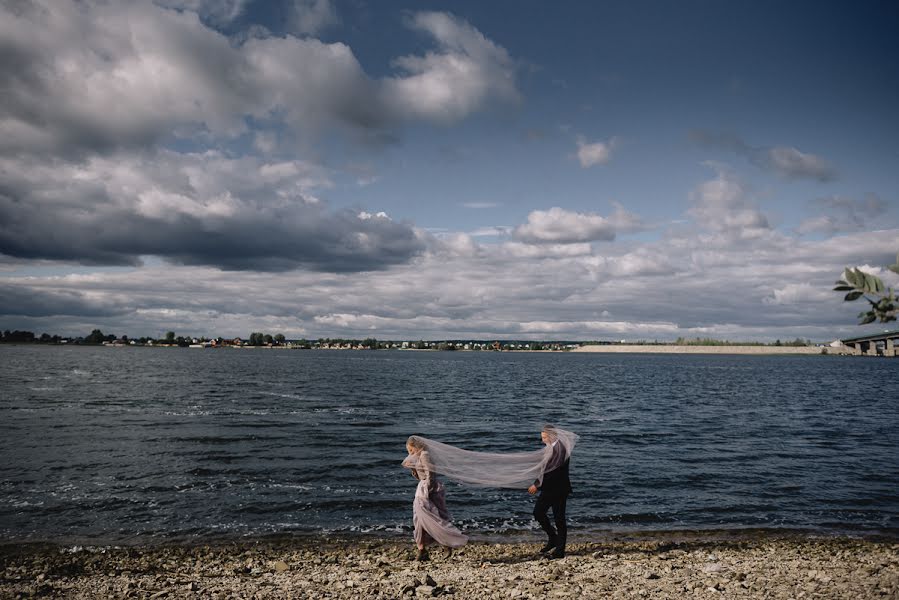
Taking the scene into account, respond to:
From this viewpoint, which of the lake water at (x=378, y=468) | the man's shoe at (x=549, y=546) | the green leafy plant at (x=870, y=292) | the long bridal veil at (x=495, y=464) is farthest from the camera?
the lake water at (x=378, y=468)

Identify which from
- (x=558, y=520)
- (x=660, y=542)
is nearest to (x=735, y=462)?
(x=660, y=542)

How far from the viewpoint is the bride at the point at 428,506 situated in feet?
42.2

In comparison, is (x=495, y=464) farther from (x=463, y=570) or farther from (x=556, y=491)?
(x=463, y=570)

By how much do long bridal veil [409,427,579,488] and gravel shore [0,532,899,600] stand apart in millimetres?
1898

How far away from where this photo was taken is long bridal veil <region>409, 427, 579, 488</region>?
43.2 feet

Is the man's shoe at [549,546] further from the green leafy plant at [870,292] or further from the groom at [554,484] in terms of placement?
the green leafy plant at [870,292]

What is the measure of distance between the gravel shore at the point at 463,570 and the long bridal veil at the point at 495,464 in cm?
190

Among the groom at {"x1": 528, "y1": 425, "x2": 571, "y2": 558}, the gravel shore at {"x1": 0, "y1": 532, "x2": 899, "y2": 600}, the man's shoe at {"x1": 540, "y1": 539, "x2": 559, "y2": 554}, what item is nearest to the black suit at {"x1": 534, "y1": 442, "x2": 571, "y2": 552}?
the groom at {"x1": 528, "y1": 425, "x2": 571, "y2": 558}

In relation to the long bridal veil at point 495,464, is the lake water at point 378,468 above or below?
below

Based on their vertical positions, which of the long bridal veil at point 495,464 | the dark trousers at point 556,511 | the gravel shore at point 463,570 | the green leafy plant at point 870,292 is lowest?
the gravel shore at point 463,570

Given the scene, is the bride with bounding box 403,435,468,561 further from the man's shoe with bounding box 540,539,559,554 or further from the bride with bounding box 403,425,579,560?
the man's shoe with bounding box 540,539,559,554

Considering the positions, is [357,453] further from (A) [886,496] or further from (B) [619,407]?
(B) [619,407]

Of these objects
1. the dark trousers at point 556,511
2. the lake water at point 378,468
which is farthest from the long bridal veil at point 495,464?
the lake water at point 378,468

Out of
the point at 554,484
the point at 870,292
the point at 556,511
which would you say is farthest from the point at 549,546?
the point at 870,292
